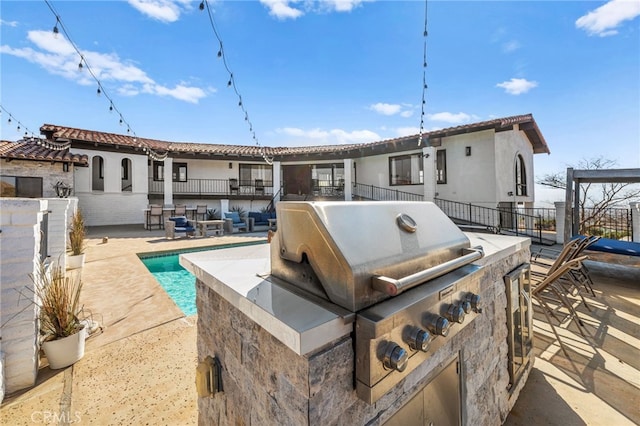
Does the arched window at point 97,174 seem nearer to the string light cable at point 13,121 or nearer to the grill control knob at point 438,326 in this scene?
the string light cable at point 13,121

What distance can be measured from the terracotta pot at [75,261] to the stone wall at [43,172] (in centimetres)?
761

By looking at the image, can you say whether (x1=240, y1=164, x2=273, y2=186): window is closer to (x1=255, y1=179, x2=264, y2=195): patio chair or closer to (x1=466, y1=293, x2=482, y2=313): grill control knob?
(x1=255, y1=179, x2=264, y2=195): patio chair

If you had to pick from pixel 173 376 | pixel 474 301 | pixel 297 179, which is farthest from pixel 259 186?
pixel 474 301

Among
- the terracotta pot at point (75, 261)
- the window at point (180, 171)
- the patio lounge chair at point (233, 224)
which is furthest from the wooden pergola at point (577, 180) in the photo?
the window at point (180, 171)

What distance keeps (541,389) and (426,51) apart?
16.6ft

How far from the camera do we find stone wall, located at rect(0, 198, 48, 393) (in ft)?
6.71

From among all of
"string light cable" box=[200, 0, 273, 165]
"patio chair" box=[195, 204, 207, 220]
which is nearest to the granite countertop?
"string light cable" box=[200, 0, 273, 165]

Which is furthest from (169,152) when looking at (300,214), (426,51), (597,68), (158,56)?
(597,68)

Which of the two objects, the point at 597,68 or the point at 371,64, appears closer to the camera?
the point at 371,64

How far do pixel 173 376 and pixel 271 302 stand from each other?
81.8 inches

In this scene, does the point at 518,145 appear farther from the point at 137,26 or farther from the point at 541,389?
the point at 137,26

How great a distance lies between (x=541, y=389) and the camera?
2.28 meters

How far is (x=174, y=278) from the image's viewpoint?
6.39 meters

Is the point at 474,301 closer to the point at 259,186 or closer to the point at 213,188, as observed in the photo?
the point at 213,188
